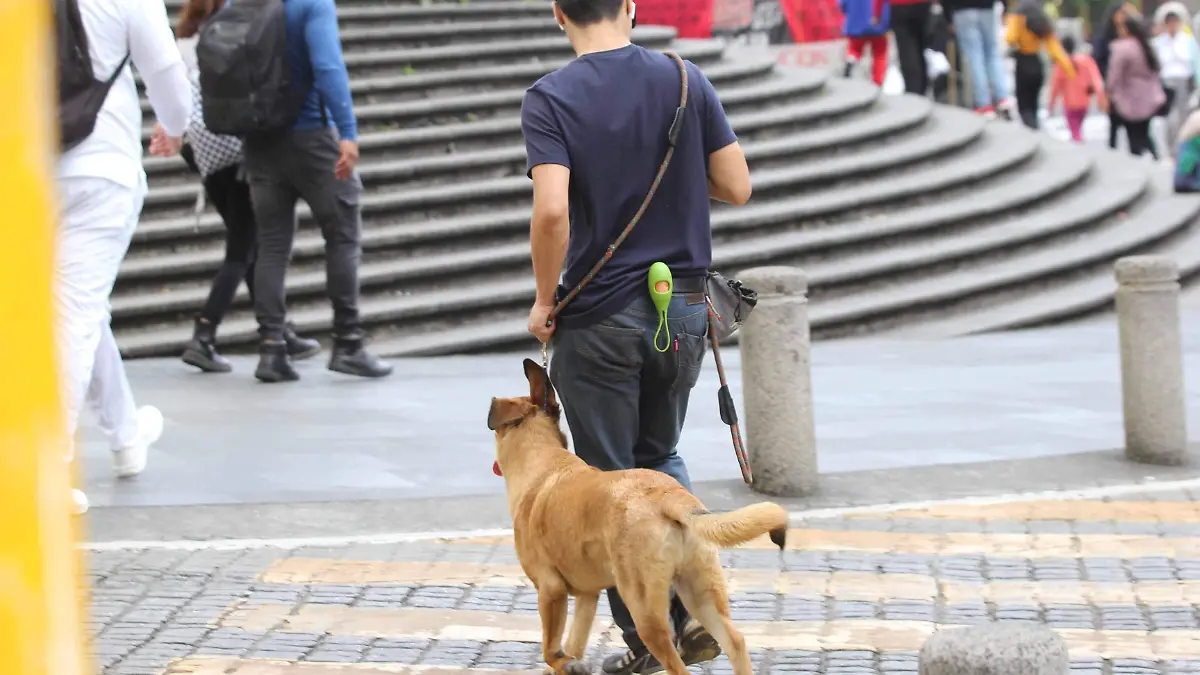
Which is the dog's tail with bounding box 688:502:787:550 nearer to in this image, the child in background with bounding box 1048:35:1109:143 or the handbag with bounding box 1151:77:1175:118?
the handbag with bounding box 1151:77:1175:118

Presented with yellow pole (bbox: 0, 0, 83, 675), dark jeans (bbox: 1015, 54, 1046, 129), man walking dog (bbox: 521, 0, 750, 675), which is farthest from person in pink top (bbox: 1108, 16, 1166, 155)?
yellow pole (bbox: 0, 0, 83, 675)

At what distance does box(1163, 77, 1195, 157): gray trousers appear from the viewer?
64.8 ft

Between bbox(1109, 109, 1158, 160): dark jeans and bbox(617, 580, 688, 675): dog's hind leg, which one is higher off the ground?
bbox(617, 580, 688, 675): dog's hind leg

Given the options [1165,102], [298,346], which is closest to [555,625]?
[298,346]

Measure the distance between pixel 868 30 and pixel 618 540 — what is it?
13905 millimetres

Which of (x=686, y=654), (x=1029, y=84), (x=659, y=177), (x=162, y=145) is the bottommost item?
(x=1029, y=84)

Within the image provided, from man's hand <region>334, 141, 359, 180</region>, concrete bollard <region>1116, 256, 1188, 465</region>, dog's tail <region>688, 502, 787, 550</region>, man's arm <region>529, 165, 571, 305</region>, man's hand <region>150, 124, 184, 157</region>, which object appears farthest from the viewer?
man's hand <region>334, 141, 359, 180</region>

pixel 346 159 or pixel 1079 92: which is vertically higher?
pixel 346 159

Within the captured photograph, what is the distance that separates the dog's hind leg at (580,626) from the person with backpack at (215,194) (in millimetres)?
5157

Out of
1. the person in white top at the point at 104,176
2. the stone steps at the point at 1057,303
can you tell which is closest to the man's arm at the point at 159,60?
the person in white top at the point at 104,176

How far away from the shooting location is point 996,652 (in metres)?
3.22

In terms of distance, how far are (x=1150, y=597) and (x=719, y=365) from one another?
5.56ft

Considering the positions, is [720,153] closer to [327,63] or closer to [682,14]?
[327,63]

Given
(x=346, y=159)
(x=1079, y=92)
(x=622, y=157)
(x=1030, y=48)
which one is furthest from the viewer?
(x=1079, y=92)
